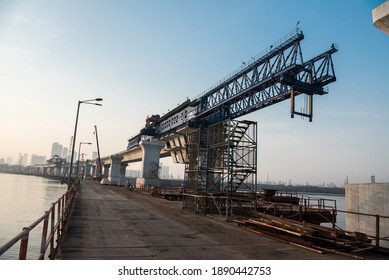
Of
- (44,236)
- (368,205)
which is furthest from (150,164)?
(44,236)

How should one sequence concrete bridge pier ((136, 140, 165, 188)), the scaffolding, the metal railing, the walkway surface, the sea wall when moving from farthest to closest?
concrete bridge pier ((136, 140, 165, 188))
the scaffolding
the sea wall
the walkway surface
the metal railing

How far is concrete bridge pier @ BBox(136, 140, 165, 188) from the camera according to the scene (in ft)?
180

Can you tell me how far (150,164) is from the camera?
182 ft

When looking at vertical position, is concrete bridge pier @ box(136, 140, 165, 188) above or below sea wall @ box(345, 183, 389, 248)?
above

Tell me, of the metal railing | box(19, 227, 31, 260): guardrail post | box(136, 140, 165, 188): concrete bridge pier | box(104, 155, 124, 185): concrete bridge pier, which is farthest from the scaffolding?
box(104, 155, 124, 185): concrete bridge pier

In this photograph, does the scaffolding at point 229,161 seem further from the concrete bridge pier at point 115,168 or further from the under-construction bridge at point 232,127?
the concrete bridge pier at point 115,168

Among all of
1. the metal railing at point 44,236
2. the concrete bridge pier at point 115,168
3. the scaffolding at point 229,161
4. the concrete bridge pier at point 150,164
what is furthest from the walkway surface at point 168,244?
the concrete bridge pier at point 115,168

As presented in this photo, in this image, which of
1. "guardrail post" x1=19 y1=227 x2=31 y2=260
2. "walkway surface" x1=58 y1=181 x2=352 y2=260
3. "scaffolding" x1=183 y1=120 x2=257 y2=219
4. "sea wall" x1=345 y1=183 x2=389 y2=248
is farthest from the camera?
"scaffolding" x1=183 y1=120 x2=257 y2=219

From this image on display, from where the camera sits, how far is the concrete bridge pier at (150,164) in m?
54.9

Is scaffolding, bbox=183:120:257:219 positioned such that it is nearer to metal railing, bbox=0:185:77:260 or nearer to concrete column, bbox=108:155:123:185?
metal railing, bbox=0:185:77:260

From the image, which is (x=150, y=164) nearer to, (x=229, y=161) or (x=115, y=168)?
(x=229, y=161)

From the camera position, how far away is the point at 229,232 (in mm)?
14266
